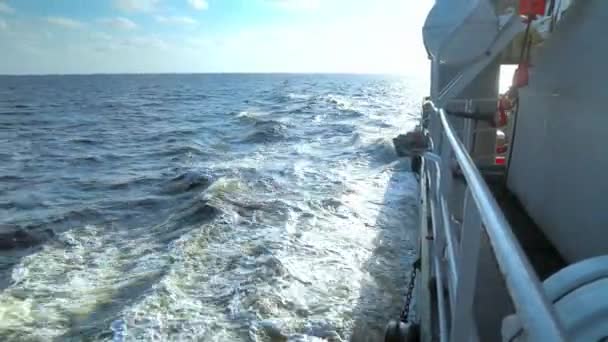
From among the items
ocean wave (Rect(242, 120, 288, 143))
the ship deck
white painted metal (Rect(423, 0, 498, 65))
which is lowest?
ocean wave (Rect(242, 120, 288, 143))

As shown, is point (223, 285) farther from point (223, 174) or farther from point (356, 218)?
point (223, 174)

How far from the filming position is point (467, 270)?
1298mm

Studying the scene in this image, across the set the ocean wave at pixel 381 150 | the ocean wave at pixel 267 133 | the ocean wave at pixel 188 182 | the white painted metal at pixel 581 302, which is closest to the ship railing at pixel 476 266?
the white painted metal at pixel 581 302

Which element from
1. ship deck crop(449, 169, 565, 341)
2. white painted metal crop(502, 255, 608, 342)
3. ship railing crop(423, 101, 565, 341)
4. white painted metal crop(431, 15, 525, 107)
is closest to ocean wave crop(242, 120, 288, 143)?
ship deck crop(449, 169, 565, 341)

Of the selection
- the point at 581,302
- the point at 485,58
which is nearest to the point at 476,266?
the point at 581,302

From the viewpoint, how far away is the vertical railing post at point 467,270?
1228 mm

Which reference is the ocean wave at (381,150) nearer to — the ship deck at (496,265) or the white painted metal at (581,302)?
the ship deck at (496,265)

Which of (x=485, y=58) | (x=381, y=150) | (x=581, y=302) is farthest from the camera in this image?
(x=381, y=150)

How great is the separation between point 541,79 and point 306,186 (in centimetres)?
696

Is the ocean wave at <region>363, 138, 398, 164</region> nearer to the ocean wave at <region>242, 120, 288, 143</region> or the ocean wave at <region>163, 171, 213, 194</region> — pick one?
the ocean wave at <region>242, 120, 288, 143</region>

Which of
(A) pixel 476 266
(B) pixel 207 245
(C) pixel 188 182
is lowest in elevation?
(C) pixel 188 182

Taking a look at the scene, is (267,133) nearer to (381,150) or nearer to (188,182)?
(381,150)

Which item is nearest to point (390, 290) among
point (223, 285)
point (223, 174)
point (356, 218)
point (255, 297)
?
point (255, 297)

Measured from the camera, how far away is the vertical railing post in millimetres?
1228
